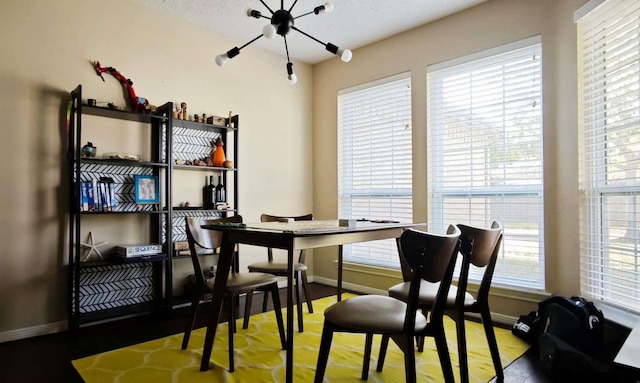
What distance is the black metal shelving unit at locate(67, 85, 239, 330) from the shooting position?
2.88 m

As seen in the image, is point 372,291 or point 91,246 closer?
point 91,246

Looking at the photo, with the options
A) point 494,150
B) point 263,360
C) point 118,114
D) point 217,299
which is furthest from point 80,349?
point 494,150

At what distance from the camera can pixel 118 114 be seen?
3.20 metres

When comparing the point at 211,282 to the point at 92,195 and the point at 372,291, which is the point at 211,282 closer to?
the point at 92,195

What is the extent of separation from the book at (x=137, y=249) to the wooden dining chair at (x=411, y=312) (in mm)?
2006

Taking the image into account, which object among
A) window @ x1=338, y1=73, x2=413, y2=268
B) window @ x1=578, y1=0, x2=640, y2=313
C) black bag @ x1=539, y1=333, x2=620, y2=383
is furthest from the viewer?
window @ x1=338, y1=73, x2=413, y2=268

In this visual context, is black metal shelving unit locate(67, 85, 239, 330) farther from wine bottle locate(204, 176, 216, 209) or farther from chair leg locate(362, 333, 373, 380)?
chair leg locate(362, 333, 373, 380)

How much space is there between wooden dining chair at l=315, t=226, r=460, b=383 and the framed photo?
7.24 ft

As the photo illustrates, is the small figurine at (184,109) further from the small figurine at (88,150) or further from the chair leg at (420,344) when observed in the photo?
the chair leg at (420,344)

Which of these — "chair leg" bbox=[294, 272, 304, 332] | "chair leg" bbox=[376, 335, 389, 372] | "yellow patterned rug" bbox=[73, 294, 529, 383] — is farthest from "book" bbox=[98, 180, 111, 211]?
"chair leg" bbox=[376, 335, 389, 372]

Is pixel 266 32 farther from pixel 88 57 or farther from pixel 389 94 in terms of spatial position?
pixel 389 94

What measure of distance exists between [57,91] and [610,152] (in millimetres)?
3912

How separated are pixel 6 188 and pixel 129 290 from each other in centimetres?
118

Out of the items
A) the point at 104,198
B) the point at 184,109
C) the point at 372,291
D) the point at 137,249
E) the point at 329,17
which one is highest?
the point at 329,17
